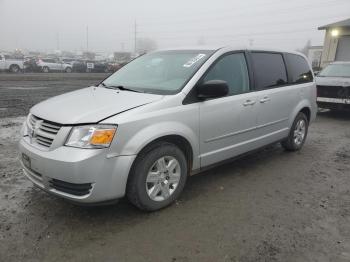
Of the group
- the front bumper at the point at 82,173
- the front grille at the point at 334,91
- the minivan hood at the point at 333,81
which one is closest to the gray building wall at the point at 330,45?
the minivan hood at the point at 333,81

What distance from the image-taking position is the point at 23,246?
123 inches

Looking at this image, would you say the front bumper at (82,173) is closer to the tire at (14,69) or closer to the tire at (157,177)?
the tire at (157,177)

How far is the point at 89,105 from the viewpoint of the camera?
3.68m

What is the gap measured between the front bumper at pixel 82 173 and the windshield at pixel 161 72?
111cm

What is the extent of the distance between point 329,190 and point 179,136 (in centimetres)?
222

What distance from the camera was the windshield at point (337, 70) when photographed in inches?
418

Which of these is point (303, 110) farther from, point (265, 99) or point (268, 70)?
point (265, 99)

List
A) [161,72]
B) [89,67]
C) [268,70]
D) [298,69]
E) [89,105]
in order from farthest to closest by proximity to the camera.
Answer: [89,67] → [298,69] → [268,70] → [161,72] → [89,105]

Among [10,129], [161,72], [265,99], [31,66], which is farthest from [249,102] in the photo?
[31,66]

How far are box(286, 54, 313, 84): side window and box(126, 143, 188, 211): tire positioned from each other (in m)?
2.96

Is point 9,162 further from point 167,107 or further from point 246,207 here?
point 246,207

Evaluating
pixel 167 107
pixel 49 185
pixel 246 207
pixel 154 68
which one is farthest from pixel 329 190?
pixel 49 185

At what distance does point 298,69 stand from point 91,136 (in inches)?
167

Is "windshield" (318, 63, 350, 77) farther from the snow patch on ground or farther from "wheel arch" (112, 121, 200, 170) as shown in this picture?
the snow patch on ground
